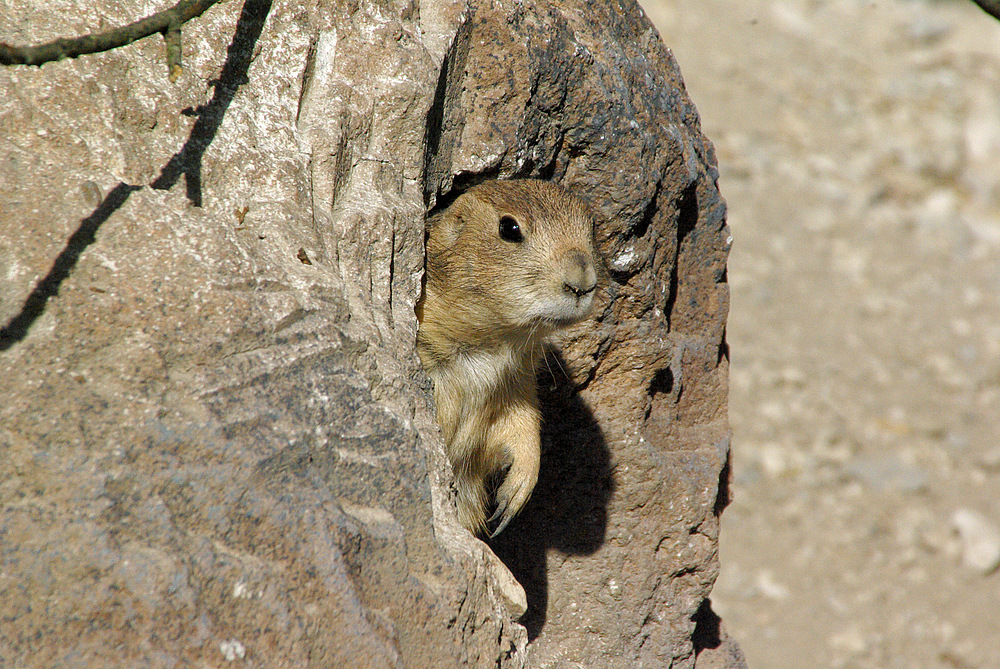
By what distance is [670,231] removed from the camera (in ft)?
14.2

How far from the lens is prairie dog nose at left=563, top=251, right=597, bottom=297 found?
3.34 meters

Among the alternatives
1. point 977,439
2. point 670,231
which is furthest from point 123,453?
point 977,439

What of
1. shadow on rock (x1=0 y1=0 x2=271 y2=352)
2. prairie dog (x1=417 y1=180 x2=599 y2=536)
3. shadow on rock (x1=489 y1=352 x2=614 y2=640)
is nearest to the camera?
shadow on rock (x1=0 y1=0 x2=271 y2=352)

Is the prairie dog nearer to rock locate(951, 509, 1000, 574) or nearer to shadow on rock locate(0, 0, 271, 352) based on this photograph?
shadow on rock locate(0, 0, 271, 352)

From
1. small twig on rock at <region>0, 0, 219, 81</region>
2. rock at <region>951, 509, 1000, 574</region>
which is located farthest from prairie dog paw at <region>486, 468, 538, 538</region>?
rock at <region>951, 509, 1000, 574</region>

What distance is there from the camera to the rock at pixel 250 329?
2244 mm

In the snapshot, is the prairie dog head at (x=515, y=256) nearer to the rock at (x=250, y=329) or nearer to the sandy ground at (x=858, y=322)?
the rock at (x=250, y=329)

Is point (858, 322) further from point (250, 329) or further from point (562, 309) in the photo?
point (250, 329)

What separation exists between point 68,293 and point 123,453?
0.45 metres

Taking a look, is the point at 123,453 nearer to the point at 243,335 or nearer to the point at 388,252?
the point at 243,335

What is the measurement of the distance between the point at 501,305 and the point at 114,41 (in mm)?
1752

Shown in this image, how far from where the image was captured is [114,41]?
2189 millimetres

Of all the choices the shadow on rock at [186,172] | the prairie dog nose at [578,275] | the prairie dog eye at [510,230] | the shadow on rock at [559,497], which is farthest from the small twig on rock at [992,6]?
the shadow on rock at [559,497]

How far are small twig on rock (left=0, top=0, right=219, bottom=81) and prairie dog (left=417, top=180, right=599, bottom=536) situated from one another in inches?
56.8
